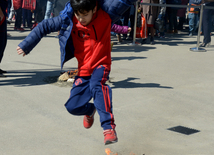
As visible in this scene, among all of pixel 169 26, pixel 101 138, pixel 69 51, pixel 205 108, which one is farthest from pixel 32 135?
pixel 169 26

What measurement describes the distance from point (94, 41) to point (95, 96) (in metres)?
0.57

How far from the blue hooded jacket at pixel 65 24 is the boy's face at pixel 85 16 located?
0.44ft

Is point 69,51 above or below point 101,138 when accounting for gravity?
above

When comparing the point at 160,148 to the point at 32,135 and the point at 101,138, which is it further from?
the point at 32,135

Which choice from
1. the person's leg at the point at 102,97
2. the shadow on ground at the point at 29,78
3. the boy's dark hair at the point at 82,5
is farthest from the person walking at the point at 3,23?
the person's leg at the point at 102,97

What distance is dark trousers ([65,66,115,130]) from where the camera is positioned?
3417mm

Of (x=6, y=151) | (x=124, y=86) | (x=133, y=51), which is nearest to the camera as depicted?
(x=6, y=151)

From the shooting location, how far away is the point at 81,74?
3750 millimetres

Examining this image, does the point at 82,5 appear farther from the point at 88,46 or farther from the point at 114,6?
the point at 88,46

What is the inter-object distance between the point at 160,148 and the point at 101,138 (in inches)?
26.5

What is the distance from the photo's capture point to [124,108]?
16.7 ft

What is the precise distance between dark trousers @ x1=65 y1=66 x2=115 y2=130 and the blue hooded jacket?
401mm

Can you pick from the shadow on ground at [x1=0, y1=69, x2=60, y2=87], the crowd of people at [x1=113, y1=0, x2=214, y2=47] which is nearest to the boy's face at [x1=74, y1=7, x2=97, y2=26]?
the shadow on ground at [x1=0, y1=69, x2=60, y2=87]

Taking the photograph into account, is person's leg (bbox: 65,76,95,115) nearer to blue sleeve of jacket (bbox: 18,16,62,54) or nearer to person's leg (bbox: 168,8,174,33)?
blue sleeve of jacket (bbox: 18,16,62,54)
